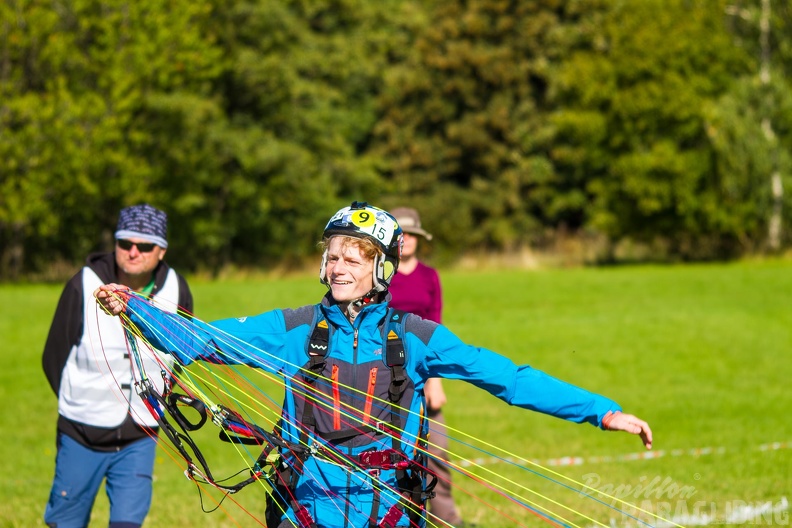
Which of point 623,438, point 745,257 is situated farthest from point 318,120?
point 623,438

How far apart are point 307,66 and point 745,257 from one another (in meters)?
17.7

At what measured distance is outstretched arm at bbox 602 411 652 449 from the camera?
4.26 meters

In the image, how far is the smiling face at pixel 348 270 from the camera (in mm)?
4543

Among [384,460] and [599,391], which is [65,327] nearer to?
[384,460]

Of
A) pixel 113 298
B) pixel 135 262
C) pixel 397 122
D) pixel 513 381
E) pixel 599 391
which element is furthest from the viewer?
pixel 397 122

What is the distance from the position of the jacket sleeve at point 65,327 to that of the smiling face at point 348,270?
217 centimetres

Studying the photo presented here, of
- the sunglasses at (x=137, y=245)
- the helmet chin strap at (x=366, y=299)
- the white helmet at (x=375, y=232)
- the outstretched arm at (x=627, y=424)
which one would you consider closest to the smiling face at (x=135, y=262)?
the sunglasses at (x=137, y=245)

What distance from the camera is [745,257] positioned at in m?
41.2

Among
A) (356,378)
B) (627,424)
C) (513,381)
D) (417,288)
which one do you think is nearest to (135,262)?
(356,378)

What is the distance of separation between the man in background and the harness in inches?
75.2

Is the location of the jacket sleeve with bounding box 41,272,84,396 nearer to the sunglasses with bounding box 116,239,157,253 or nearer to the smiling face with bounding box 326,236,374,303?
the sunglasses with bounding box 116,239,157,253

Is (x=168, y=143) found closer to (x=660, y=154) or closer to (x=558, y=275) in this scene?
(x=558, y=275)

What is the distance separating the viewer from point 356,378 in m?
4.49

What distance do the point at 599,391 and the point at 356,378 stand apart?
13.3 m
